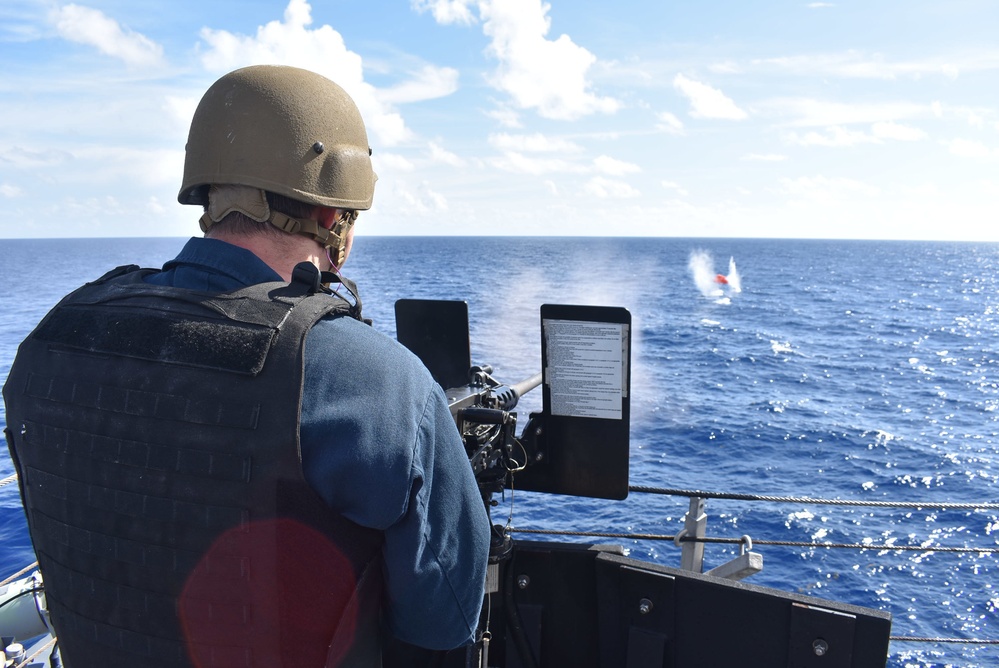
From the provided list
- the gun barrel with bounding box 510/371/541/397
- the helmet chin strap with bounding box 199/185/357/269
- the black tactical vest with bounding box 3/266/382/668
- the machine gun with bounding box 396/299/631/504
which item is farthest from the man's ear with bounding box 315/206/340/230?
the gun barrel with bounding box 510/371/541/397

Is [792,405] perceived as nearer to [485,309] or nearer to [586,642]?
[485,309]

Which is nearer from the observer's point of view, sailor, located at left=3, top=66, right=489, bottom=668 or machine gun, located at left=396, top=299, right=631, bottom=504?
sailor, located at left=3, top=66, right=489, bottom=668

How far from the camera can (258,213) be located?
1858mm

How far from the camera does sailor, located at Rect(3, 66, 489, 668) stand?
1.56 meters

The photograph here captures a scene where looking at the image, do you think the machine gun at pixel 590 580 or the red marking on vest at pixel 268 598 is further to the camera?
the machine gun at pixel 590 580

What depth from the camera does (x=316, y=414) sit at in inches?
61.5

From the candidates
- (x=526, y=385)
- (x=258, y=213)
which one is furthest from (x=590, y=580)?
(x=258, y=213)

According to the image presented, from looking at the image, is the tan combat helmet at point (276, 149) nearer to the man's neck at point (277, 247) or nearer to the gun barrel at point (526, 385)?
the man's neck at point (277, 247)

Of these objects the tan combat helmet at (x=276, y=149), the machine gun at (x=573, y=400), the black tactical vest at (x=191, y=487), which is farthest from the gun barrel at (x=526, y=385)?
the black tactical vest at (x=191, y=487)

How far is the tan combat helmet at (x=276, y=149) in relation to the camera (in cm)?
188

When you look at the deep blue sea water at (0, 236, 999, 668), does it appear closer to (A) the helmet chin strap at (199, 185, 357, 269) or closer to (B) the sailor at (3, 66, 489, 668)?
(B) the sailor at (3, 66, 489, 668)

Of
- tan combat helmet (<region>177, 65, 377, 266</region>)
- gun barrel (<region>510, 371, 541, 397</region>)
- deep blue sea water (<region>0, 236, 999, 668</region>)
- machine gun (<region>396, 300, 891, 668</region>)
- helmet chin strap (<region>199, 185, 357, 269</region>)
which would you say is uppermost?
tan combat helmet (<region>177, 65, 377, 266</region>)

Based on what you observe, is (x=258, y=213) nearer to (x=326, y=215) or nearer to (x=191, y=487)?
(x=326, y=215)

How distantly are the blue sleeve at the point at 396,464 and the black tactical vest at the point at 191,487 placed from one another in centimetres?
5
